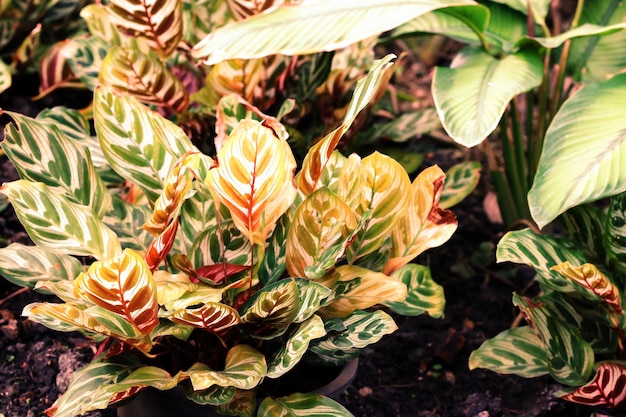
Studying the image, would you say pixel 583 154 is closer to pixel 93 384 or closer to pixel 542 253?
pixel 542 253

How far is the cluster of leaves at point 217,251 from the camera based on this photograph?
3.63ft

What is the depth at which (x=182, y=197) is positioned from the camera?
3.71 ft

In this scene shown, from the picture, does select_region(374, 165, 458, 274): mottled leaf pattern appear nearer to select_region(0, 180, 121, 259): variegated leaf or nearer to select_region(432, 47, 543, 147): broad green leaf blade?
select_region(432, 47, 543, 147): broad green leaf blade

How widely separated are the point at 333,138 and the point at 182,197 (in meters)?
0.25

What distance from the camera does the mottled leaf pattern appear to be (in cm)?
130

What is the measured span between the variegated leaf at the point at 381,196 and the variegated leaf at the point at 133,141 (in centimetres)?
35

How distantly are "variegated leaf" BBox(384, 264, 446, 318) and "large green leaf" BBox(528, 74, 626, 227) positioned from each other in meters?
0.23

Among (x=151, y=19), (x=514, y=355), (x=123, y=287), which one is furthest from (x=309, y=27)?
(x=514, y=355)

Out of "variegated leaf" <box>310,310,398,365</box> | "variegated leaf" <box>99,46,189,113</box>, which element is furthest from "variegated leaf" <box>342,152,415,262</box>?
"variegated leaf" <box>99,46,189,113</box>

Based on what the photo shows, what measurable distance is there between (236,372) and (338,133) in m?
0.41

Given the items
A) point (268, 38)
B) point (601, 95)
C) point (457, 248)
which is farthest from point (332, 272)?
point (457, 248)

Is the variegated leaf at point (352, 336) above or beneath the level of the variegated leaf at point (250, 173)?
beneath

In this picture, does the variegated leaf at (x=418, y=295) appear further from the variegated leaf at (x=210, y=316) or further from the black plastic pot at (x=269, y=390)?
the variegated leaf at (x=210, y=316)

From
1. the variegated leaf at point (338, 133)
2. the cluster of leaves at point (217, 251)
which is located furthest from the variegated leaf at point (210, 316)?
the variegated leaf at point (338, 133)
